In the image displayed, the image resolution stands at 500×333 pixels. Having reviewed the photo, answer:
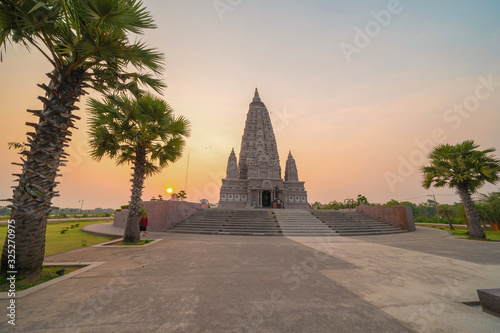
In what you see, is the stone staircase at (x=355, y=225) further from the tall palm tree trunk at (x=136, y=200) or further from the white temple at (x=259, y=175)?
the white temple at (x=259, y=175)

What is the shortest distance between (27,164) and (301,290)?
7.84 meters

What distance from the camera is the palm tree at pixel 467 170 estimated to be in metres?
13.2

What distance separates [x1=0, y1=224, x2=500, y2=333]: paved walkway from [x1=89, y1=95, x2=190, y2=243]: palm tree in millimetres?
4925

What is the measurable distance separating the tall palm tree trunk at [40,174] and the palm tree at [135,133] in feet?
11.2

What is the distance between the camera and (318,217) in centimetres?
1917

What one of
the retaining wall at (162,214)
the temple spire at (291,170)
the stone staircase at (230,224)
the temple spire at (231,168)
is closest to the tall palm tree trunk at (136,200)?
the stone staircase at (230,224)

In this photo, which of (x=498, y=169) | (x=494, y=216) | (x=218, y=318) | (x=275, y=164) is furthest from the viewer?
(x=275, y=164)

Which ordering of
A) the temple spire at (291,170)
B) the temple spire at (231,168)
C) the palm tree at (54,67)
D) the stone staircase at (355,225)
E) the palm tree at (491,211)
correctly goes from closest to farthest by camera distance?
the palm tree at (54,67), the stone staircase at (355,225), the palm tree at (491,211), the temple spire at (231,168), the temple spire at (291,170)

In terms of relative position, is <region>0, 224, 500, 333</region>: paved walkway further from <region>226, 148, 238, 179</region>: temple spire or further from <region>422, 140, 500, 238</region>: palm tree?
<region>226, 148, 238, 179</region>: temple spire

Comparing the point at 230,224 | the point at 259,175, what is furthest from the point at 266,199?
the point at 230,224

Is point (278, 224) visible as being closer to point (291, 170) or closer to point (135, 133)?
point (135, 133)

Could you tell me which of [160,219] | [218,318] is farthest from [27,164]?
[160,219]

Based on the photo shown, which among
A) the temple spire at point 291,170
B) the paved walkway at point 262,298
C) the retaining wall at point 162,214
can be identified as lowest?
the paved walkway at point 262,298

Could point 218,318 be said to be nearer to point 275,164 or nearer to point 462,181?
point 462,181
